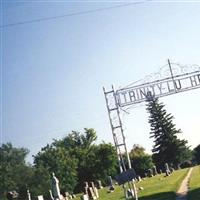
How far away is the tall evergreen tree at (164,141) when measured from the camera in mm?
76375

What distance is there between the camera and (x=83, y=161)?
70625 mm

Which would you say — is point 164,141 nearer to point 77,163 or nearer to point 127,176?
point 77,163

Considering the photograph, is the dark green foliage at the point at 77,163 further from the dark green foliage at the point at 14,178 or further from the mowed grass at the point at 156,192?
the mowed grass at the point at 156,192

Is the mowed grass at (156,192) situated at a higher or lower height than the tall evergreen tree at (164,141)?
lower

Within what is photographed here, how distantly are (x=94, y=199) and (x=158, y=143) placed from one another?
49020 mm

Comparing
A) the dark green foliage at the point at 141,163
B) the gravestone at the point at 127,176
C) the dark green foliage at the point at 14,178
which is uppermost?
the dark green foliage at the point at 141,163

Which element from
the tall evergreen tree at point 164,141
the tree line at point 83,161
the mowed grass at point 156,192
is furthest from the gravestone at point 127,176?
the tall evergreen tree at point 164,141

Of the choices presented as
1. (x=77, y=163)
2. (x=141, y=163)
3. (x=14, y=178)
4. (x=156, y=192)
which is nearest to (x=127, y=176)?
(x=156, y=192)

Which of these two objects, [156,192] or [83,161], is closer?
[156,192]

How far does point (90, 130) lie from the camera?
9144 centimetres

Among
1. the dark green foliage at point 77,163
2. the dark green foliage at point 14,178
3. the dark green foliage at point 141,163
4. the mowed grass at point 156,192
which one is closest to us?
the mowed grass at point 156,192

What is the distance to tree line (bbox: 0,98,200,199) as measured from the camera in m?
58.6

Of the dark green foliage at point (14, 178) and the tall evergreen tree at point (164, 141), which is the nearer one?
the dark green foliage at point (14, 178)

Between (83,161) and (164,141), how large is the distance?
15833 millimetres
